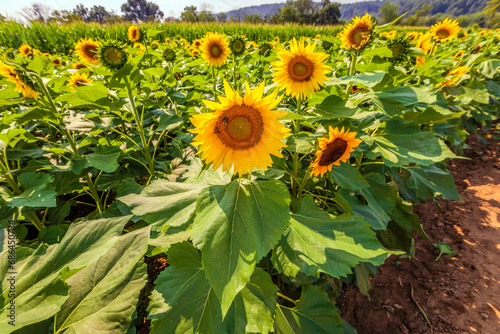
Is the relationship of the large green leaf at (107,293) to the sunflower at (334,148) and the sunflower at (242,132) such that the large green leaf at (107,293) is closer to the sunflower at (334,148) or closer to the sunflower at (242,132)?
the sunflower at (242,132)

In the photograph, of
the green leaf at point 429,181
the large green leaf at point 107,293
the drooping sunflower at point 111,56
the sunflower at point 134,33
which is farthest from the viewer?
the sunflower at point 134,33

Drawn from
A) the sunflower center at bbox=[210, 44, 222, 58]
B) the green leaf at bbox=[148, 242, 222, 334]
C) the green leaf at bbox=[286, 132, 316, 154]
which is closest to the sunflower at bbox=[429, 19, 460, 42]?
the sunflower center at bbox=[210, 44, 222, 58]

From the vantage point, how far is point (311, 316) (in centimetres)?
→ 121

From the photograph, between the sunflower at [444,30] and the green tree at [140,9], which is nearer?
the sunflower at [444,30]

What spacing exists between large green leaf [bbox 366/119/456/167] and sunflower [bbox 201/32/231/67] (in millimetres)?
1940

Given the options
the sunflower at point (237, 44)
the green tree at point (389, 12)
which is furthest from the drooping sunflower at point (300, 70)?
the green tree at point (389, 12)

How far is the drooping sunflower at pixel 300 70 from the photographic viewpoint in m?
1.39

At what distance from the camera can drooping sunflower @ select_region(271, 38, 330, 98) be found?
1.39m

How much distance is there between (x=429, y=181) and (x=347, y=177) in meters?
1.05

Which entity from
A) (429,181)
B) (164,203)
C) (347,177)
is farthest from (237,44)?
(429,181)

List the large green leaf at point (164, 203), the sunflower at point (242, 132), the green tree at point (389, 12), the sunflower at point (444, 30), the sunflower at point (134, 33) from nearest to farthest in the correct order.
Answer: the sunflower at point (242, 132)
the large green leaf at point (164, 203)
the sunflower at point (444, 30)
the sunflower at point (134, 33)
the green tree at point (389, 12)

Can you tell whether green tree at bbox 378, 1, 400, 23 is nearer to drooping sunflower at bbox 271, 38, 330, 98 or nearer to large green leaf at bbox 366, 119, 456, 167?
large green leaf at bbox 366, 119, 456, 167

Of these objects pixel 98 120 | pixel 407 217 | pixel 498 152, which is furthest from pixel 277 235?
pixel 498 152

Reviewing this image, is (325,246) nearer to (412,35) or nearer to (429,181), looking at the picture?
(429,181)
